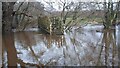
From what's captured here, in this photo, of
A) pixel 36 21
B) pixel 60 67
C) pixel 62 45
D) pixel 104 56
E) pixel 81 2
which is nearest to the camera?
pixel 60 67

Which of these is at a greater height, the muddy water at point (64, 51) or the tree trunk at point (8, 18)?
the tree trunk at point (8, 18)

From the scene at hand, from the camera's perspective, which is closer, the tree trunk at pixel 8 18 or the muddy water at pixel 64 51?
the muddy water at pixel 64 51

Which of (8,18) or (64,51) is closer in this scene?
(64,51)

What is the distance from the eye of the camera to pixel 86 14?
4262 mm

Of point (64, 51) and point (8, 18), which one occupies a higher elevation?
point (8, 18)

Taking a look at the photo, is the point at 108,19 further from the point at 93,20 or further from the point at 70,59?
the point at 70,59

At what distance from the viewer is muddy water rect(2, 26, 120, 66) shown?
93.6 inches

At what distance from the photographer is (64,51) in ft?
9.74

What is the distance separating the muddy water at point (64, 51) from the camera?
2377mm

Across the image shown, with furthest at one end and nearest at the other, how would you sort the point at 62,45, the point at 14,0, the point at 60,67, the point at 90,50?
the point at 14,0, the point at 62,45, the point at 90,50, the point at 60,67

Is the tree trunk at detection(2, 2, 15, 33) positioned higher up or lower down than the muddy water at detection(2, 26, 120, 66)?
higher up

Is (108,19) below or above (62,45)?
above

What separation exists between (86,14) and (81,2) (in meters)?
0.31

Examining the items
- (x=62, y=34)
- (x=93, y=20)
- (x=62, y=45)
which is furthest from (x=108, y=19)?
(x=62, y=45)
